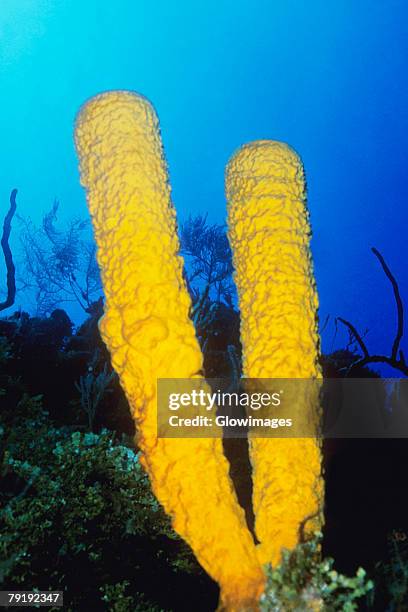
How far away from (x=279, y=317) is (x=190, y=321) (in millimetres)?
416

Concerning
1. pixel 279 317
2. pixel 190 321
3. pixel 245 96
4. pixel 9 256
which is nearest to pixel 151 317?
pixel 190 321

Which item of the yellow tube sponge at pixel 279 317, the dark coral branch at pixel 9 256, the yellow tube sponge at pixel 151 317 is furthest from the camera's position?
the dark coral branch at pixel 9 256

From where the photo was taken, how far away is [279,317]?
1.83 metres

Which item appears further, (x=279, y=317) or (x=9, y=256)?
(x=9, y=256)

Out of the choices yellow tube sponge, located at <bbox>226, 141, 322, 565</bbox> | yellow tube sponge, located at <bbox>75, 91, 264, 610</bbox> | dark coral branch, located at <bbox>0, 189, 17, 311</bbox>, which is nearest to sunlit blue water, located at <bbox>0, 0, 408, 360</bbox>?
dark coral branch, located at <bbox>0, 189, 17, 311</bbox>

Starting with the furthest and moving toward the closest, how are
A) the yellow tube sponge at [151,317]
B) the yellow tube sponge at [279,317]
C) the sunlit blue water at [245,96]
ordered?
the sunlit blue water at [245,96], the yellow tube sponge at [279,317], the yellow tube sponge at [151,317]

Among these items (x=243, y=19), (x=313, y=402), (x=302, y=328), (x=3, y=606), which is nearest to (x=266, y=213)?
(x=302, y=328)

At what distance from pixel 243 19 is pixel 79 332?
12404cm

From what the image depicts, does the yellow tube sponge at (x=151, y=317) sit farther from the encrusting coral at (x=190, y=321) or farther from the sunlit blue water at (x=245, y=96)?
the sunlit blue water at (x=245, y=96)

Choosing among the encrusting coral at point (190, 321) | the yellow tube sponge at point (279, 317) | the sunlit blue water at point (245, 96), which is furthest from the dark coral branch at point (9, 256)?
the sunlit blue water at point (245, 96)

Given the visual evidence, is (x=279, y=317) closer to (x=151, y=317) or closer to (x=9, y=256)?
(x=151, y=317)

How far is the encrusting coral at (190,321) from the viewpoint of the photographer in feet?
5.48

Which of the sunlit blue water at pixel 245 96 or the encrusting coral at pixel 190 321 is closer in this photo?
the encrusting coral at pixel 190 321

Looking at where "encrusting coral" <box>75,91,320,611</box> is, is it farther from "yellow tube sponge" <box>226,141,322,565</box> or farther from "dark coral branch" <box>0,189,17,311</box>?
"dark coral branch" <box>0,189,17,311</box>
